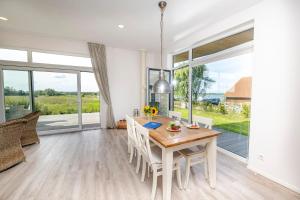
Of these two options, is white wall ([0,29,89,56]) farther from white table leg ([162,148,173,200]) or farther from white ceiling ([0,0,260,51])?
white table leg ([162,148,173,200])

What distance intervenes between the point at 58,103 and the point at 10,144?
6.82 feet

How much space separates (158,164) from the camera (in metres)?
1.74

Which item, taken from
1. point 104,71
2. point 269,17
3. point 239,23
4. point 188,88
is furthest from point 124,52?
point 269,17

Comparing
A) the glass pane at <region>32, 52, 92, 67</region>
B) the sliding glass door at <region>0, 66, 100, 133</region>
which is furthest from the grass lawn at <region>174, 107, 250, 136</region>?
the glass pane at <region>32, 52, 92, 67</region>

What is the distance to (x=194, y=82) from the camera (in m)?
3.79

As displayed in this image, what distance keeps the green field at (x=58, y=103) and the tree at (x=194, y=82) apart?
278 centimetres

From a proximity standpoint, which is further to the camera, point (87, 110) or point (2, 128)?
point (87, 110)

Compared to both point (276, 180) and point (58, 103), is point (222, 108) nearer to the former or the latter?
point (276, 180)

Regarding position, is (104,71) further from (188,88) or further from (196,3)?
(196,3)

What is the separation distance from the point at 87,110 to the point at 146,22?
3.41 m

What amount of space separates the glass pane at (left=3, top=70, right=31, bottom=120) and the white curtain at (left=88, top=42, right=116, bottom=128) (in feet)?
6.01

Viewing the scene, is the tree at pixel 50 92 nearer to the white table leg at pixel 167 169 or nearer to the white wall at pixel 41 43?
the white wall at pixel 41 43

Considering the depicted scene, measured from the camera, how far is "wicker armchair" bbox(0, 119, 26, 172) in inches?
88.0

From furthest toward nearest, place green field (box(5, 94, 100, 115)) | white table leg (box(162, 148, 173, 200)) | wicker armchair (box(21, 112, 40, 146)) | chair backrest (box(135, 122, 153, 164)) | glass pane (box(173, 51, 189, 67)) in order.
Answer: glass pane (box(173, 51, 189, 67)), green field (box(5, 94, 100, 115)), wicker armchair (box(21, 112, 40, 146)), chair backrest (box(135, 122, 153, 164)), white table leg (box(162, 148, 173, 200))
